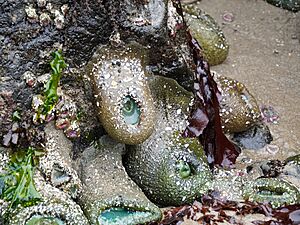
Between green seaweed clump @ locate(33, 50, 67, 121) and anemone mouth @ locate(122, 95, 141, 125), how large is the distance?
0.34 m

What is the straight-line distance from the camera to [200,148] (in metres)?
3.74

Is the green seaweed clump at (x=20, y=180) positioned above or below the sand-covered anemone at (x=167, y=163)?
above

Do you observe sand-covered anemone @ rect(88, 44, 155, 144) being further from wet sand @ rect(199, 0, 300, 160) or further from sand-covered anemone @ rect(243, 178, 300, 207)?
wet sand @ rect(199, 0, 300, 160)

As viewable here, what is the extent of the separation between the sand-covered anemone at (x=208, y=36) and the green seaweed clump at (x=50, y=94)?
68.6 inches

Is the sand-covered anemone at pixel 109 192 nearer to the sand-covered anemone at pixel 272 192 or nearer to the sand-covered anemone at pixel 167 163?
the sand-covered anemone at pixel 167 163

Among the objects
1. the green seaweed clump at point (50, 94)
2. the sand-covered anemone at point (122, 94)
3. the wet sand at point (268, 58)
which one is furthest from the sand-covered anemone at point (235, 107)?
the green seaweed clump at point (50, 94)

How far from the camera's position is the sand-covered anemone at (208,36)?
4867 millimetres

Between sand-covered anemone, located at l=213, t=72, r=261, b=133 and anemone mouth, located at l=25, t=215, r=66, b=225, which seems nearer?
anemone mouth, located at l=25, t=215, r=66, b=225

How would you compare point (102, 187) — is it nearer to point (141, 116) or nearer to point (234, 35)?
point (141, 116)

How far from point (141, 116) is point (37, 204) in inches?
25.8

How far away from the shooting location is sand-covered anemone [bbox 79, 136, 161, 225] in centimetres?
327

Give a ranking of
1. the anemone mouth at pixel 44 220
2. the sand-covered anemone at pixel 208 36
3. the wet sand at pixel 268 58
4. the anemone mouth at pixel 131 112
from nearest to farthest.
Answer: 1. the anemone mouth at pixel 44 220
2. the anemone mouth at pixel 131 112
3. the wet sand at pixel 268 58
4. the sand-covered anemone at pixel 208 36

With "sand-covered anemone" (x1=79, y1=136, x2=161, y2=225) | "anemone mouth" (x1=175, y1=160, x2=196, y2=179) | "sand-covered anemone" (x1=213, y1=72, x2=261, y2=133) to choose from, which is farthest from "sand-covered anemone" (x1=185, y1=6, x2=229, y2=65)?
"sand-covered anemone" (x1=79, y1=136, x2=161, y2=225)

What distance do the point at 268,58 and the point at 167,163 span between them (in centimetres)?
198
